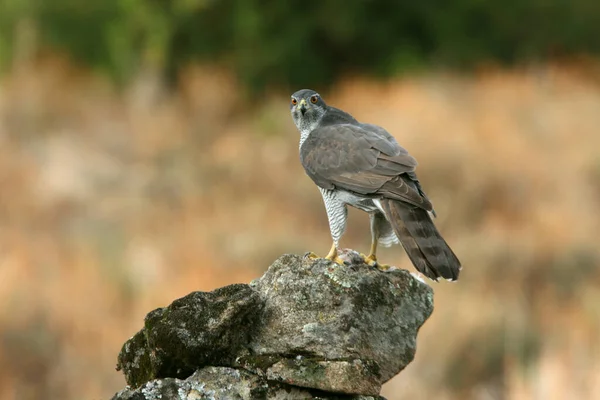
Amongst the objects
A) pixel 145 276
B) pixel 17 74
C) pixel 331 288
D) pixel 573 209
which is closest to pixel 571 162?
pixel 573 209

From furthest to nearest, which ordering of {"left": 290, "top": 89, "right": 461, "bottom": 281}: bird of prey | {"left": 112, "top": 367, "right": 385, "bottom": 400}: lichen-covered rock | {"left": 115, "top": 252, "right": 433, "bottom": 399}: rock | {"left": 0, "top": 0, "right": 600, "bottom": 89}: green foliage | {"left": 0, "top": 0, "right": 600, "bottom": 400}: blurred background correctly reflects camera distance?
{"left": 0, "top": 0, "right": 600, "bottom": 89}: green foliage → {"left": 0, "top": 0, "right": 600, "bottom": 400}: blurred background → {"left": 290, "top": 89, "right": 461, "bottom": 281}: bird of prey → {"left": 115, "top": 252, "right": 433, "bottom": 399}: rock → {"left": 112, "top": 367, "right": 385, "bottom": 400}: lichen-covered rock

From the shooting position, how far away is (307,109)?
545cm

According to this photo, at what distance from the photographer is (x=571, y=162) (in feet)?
66.8

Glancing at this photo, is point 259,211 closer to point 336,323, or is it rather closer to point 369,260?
point 369,260

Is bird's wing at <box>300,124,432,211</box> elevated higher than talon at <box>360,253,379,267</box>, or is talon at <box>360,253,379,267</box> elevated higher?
bird's wing at <box>300,124,432,211</box>

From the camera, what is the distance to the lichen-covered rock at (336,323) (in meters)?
3.78

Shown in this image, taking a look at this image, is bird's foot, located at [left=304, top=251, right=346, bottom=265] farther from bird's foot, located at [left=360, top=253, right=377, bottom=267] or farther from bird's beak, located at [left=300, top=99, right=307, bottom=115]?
bird's beak, located at [left=300, top=99, right=307, bottom=115]

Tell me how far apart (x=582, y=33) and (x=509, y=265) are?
1422 centimetres

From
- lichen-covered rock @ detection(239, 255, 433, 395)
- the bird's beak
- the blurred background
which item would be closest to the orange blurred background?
the blurred background

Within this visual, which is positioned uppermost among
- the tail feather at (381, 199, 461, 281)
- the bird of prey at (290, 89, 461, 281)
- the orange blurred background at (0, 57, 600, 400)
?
the orange blurred background at (0, 57, 600, 400)

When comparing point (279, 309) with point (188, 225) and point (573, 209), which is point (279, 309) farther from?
point (573, 209)

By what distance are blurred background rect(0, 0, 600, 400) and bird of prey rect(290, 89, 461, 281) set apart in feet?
17.3

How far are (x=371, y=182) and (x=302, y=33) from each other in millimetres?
21027

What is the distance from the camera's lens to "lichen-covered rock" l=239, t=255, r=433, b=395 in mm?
3775
